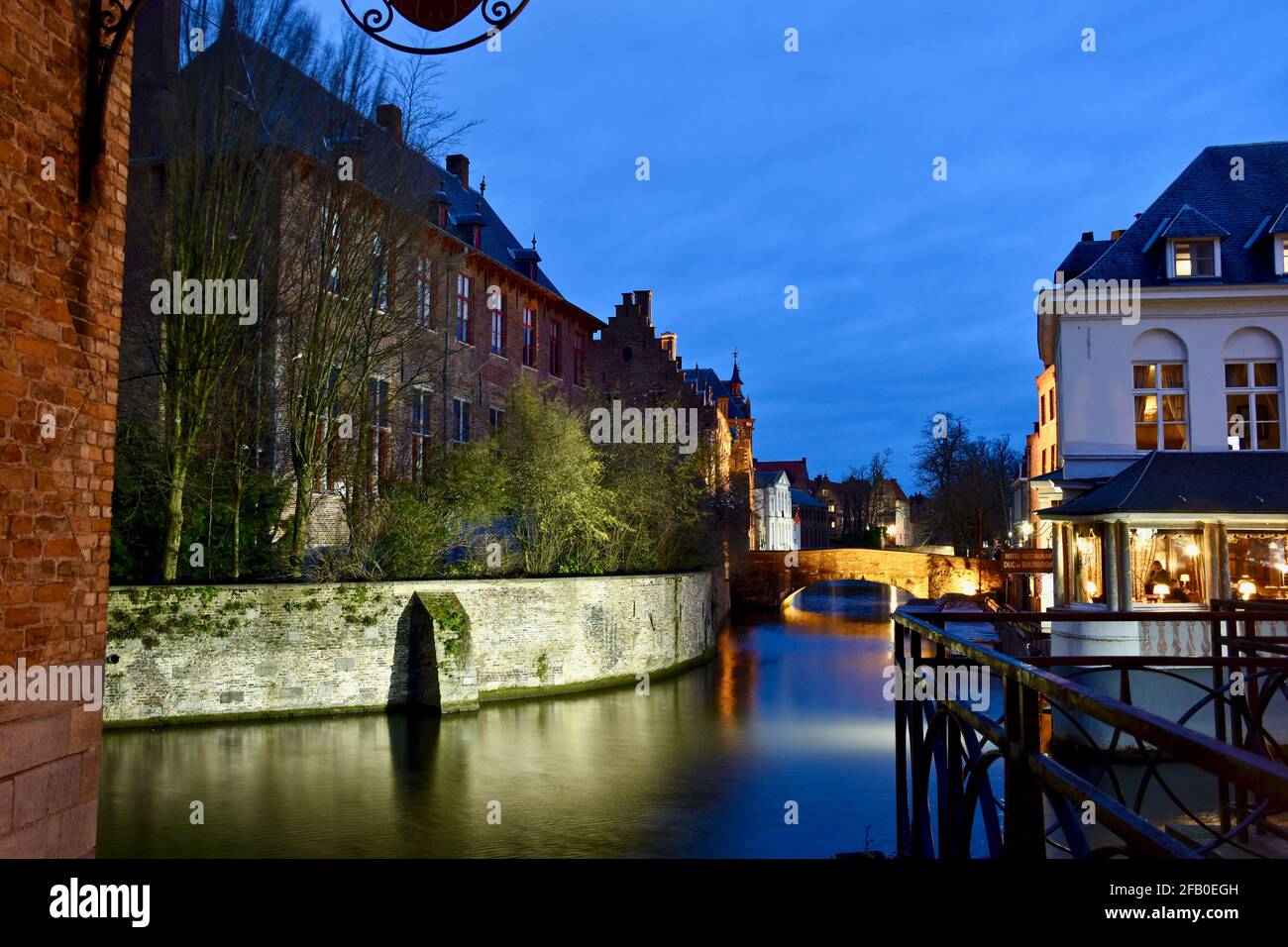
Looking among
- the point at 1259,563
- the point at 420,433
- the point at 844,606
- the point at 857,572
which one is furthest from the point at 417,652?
the point at 844,606

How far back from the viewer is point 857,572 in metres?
39.7

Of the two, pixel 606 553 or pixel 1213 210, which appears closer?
pixel 1213 210

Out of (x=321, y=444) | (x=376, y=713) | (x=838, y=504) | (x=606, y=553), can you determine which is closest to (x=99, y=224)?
(x=376, y=713)

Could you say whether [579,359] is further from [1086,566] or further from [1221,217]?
Answer: [1086,566]

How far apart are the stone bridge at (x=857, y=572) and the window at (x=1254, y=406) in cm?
Answer: 1742

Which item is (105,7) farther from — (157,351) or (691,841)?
(157,351)

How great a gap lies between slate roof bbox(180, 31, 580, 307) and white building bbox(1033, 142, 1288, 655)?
13805 millimetres

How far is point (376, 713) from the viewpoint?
1659 centimetres

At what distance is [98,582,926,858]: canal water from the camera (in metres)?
10.6

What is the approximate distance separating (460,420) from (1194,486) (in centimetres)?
1911

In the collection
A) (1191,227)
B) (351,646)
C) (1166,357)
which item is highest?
(1191,227)

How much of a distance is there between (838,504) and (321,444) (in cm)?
8878

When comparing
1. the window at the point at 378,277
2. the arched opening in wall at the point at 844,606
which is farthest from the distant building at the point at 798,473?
the window at the point at 378,277

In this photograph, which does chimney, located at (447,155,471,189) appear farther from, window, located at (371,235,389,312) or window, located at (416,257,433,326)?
window, located at (371,235,389,312)
